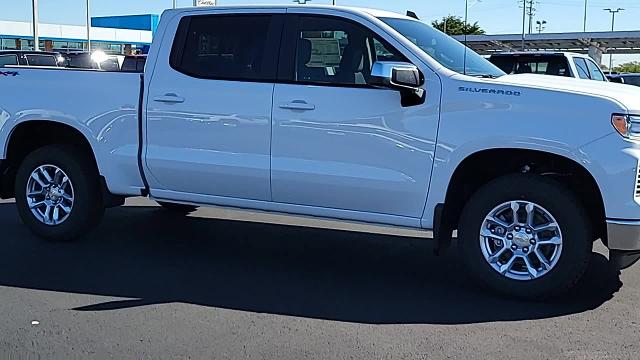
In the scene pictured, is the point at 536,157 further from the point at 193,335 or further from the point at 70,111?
the point at 70,111

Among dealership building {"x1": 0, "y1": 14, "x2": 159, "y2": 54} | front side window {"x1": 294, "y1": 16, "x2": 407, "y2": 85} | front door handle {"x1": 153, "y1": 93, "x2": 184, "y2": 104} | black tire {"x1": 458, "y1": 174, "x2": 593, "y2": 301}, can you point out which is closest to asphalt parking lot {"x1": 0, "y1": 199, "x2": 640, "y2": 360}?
black tire {"x1": 458, "y1": 174, "x2": 593, "y2": 301}

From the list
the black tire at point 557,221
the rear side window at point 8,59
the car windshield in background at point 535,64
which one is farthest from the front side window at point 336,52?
the rear side window at point 8,59

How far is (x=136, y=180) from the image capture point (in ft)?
21.8

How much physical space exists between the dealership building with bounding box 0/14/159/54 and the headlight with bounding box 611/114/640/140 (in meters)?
48.9

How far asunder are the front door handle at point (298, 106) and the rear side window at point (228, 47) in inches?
11.6

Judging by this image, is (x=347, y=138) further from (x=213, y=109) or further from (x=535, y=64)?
(x=535, y=64)

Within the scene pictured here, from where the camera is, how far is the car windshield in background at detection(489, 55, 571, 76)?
1344cm

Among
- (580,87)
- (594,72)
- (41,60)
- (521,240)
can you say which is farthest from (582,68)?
(41,60)

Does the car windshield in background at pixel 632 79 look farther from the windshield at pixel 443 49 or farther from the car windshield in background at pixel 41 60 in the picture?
the windshield at pixel 443 49

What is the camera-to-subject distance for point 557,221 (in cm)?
529

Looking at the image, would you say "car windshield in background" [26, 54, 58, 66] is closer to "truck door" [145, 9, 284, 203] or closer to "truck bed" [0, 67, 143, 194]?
"truck bed" [0, 67, 143, 194]

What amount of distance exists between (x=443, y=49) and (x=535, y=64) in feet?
27.4

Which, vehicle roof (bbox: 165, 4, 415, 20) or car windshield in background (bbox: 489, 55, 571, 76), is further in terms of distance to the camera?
car windshield in background (bbox: 489, 55, 571, 76)

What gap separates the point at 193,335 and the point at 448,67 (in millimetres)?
2608
